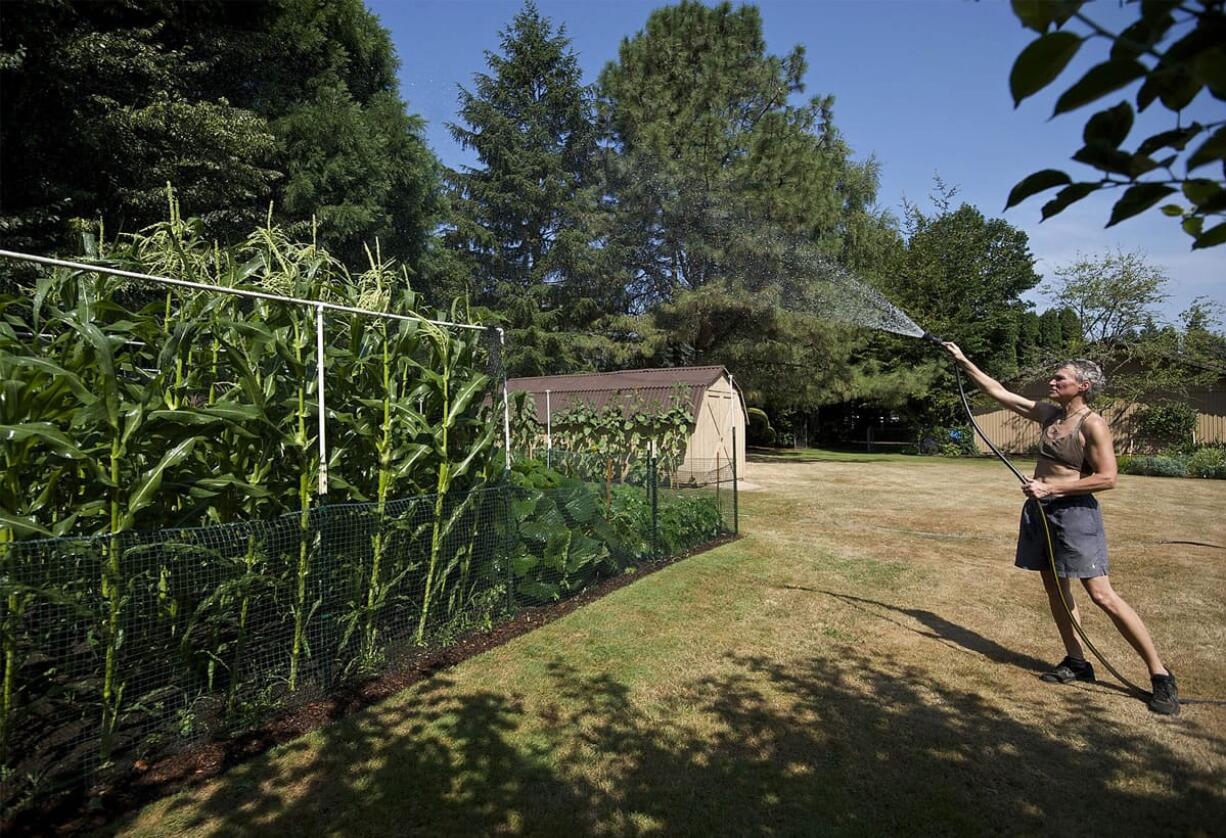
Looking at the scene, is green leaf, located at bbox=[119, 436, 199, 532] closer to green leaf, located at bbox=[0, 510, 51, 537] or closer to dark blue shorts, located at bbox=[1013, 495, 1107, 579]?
green leaf, located at bbox=[0, 510, 51, 537]

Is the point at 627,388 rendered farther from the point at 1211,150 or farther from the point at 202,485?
the point at 1211,150

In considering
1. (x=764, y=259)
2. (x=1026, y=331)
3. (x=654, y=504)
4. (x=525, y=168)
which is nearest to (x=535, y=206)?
(x=525, y=168)

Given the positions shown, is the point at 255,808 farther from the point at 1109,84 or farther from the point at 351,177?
the point at 351,177

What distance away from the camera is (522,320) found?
2628 centimetres

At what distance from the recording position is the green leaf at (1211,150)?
0.80 meters

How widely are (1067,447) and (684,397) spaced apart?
921 cm

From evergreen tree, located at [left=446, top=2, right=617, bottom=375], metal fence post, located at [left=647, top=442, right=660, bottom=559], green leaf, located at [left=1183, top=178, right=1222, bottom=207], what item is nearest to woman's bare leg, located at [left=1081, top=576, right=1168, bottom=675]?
green leaf, located at [left=1183, top=178, right=1222, bottom=207]

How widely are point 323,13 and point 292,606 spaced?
17.6m

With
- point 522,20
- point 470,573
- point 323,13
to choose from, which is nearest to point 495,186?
point 522,20

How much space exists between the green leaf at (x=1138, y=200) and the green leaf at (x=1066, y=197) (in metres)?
0.04

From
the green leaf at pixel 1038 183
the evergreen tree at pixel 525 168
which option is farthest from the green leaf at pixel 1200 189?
the evergreen tree at pixel 525 168

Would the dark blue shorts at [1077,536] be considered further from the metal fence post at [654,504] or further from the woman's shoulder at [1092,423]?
the metal fence post at [654,504]

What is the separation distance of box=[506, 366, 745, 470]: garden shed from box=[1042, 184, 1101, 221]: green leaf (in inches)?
434

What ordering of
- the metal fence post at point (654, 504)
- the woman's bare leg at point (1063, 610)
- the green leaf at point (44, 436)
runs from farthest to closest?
1. the metal fence post at point (654, 504)
2. the woman's bare leg at point (1063, 610)
3. the green leaf at point (44, 436)
